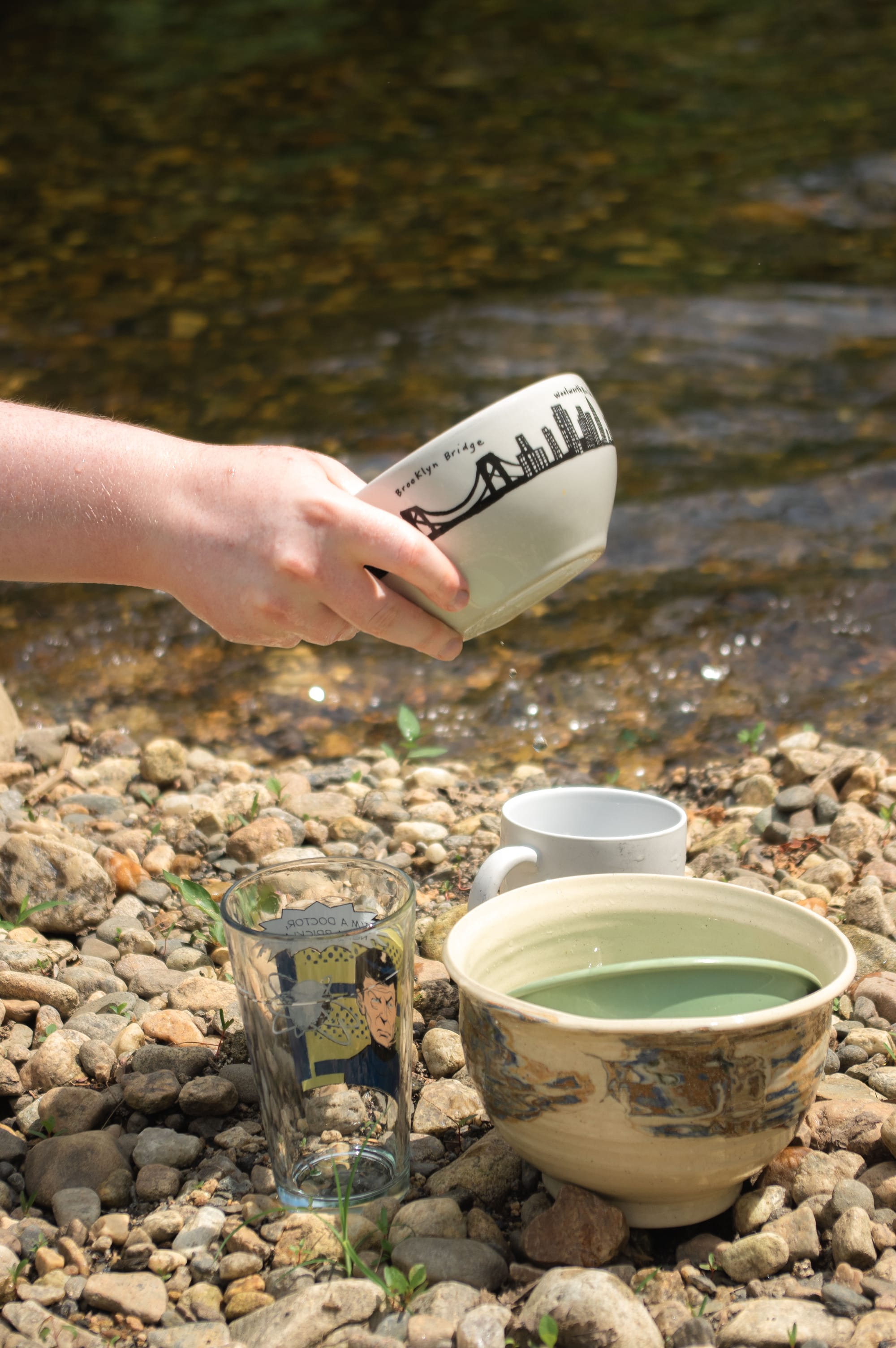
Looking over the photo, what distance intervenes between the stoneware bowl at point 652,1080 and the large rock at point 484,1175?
93mm

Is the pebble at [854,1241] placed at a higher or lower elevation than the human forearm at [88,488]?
lower

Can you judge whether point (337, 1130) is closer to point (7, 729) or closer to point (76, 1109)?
point (76, 1109)

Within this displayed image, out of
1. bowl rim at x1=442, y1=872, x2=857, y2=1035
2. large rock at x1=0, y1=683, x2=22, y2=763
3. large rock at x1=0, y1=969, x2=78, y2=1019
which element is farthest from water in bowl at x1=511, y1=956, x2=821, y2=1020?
large rock at x1=0, y1=683, x2=22, y2=763

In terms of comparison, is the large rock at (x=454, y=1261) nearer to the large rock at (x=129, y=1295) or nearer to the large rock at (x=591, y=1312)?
the large rock at (x=591, y=1312)

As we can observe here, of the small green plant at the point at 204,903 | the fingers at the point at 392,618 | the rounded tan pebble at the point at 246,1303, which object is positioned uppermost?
the fingers at the point at 392,618

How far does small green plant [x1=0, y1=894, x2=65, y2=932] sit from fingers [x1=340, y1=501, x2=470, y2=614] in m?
0.95

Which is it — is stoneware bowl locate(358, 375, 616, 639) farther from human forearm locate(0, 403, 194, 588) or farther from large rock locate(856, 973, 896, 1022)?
large rock locate(856, 973, 896, 1022)

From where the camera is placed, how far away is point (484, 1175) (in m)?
1.32

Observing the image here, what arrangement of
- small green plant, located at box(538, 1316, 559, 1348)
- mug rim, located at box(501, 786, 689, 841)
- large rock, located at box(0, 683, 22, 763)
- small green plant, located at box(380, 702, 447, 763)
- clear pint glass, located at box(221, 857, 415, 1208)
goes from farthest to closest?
small green plant, located at box(380, 702, 447, 763), large rock, located at box(0, 683, 22, 763), mug rim, located at box(501, 786, 689, 841), clear pint glass, located at box(221, 857, 415, 1208), small green plant, located at box(538, 1316, 559, 1348)

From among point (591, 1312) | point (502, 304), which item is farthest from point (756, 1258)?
point (502, 304)

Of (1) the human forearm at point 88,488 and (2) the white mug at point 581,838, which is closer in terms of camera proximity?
(1) the human forearm at point 88,488

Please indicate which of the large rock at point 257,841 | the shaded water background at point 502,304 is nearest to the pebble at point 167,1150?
the large rock at point 257,841

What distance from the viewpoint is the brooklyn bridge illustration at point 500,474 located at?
4.33 feet

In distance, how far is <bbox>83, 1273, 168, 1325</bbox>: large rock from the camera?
117cm
